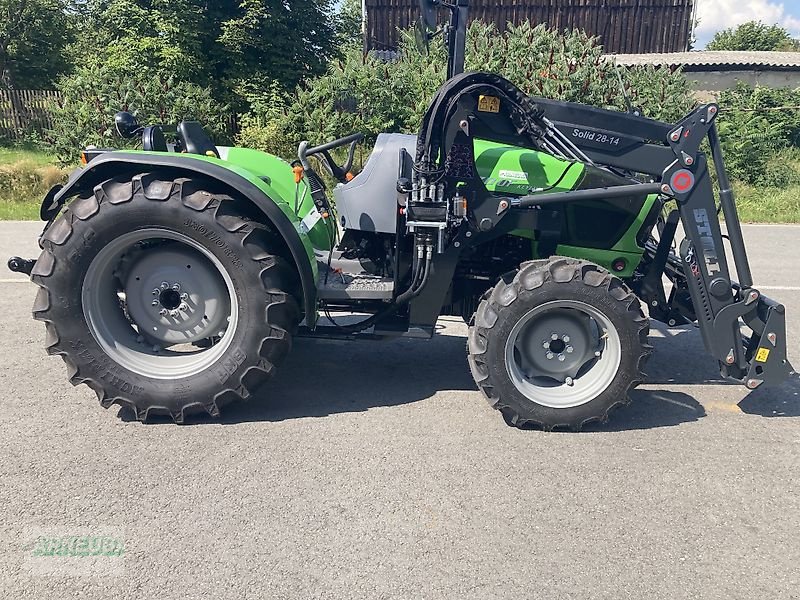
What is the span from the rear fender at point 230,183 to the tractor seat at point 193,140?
0.66 metres

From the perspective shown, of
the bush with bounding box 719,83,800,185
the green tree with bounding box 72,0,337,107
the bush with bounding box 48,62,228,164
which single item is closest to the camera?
the bush with bounding box 48,62,228,164

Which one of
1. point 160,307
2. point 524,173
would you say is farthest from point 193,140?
point 524,173

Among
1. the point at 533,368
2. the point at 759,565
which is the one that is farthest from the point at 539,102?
the point at 759,565

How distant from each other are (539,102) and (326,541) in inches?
99.7

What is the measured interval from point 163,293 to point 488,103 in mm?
2052

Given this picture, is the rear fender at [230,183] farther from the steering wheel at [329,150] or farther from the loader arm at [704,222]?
the loader arm at [704,222]

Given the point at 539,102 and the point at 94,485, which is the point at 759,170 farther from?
the point at 94,485

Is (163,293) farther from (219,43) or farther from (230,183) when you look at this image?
(219,43)

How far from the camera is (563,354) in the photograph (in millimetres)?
3643

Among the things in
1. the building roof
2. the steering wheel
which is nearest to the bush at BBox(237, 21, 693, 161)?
the building roof

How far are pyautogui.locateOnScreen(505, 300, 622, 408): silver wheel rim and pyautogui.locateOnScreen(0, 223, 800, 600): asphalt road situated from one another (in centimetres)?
24

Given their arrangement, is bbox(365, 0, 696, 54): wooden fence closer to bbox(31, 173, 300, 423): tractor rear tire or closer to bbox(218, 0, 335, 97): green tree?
bbox(218, 0, 335, 97): green tree

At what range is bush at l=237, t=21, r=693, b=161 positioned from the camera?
11.9m

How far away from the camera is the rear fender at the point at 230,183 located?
11.0 ft
